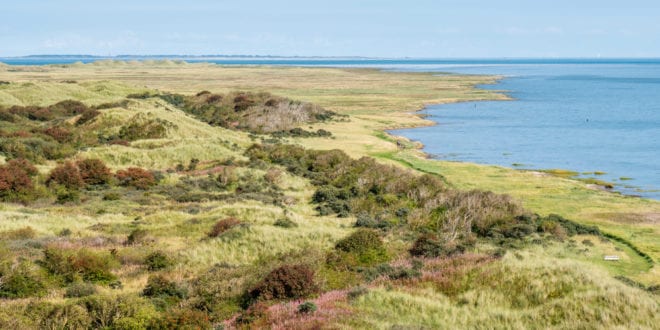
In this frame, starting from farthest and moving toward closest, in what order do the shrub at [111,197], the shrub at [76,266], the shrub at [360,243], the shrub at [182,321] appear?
the shrub at [111,197], the shrub at [360,243], the shrub at [76,266], the shrub at [182,321]

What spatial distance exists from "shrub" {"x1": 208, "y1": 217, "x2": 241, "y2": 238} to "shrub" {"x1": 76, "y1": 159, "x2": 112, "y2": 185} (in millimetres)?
19690

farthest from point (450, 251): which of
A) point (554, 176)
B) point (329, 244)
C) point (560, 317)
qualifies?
point (554, 176)

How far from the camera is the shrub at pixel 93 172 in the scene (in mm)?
43750

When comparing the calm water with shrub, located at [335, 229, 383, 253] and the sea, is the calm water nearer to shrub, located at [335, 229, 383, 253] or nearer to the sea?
the sea

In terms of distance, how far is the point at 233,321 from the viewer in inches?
596

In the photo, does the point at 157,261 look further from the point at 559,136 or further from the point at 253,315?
the point at 559,136

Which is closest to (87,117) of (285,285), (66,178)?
(66,178)

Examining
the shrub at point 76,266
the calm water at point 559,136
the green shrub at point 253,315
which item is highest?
the green shrub at point 253,315

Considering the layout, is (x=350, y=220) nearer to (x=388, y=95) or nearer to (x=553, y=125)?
(x=553, y=125)

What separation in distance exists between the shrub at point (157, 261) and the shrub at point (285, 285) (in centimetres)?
655

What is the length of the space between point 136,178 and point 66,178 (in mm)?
5088

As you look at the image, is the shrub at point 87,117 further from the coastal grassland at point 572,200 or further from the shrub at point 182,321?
the shrub at point 182,321

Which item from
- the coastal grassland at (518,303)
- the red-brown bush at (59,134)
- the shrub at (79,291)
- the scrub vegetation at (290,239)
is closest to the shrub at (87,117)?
the scrub vegetation at (290,239)

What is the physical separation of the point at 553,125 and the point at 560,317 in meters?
85.1
